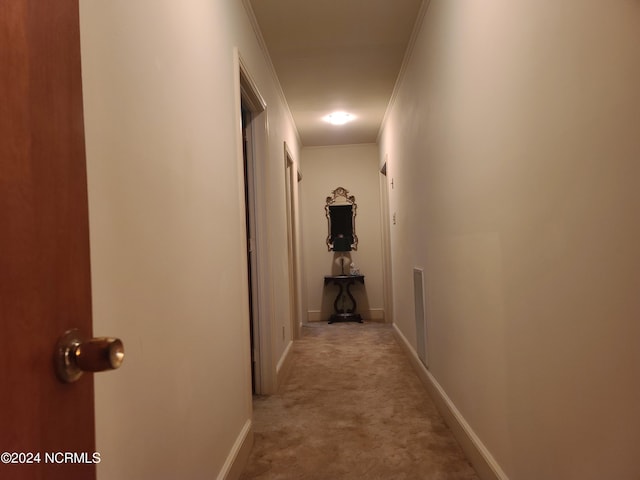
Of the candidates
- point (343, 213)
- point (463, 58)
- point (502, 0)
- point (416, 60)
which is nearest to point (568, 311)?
point (502, 0)

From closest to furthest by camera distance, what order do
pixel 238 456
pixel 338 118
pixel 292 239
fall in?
pixel 238 456, pixel 292 239, pixel 338 118

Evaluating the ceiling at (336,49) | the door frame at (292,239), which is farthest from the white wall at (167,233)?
the door frame at (292,239)

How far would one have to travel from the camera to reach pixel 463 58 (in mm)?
2016

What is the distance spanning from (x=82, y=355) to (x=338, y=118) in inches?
189

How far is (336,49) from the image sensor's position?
334cm

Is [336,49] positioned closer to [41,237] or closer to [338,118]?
[338,118]

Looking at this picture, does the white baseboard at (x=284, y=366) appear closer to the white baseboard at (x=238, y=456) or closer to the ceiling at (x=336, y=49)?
the white baseboard at (x=238, y=456)

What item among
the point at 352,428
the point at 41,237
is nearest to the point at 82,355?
the point at 41,237

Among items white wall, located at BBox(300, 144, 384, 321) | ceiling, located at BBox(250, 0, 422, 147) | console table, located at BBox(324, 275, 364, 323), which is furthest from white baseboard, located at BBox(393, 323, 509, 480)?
white wall, located at BBox(300, 144, 384, 321)

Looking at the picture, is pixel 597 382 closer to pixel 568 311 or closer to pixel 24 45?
pixel 568 311

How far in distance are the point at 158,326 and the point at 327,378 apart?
2584 millimetres

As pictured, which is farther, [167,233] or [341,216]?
[341,216]

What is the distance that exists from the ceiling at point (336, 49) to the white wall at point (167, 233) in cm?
74

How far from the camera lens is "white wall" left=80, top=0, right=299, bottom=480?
0.95 meters
